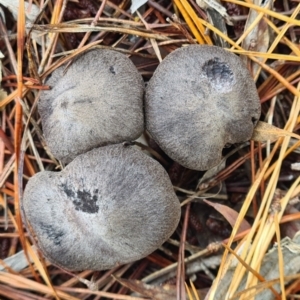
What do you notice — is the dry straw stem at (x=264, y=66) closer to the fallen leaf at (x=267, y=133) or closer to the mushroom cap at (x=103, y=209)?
the fallen leaf at (x=267, y=133)

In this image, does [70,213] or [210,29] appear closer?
[70,213]

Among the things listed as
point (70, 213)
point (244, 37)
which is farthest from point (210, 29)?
point (70, 213)

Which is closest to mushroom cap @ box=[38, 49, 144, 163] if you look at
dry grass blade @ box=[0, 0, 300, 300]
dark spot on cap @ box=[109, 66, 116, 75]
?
dark spot on cap @ box=[109, 66, 116, 75]

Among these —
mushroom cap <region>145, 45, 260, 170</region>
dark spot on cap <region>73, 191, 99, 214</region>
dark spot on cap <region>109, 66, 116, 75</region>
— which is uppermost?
dark spot on cap <region>109, 66, 116, 75</region>

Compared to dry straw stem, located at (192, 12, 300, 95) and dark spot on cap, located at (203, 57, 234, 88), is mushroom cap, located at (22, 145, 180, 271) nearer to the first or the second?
dark spot on cap, located at (203, 57, 234, 88)

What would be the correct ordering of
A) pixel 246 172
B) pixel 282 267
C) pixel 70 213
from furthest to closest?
pixel 246 172, pixel 282 267, pixel 70 213

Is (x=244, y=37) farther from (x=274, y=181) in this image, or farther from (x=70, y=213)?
(x=70, y=213)

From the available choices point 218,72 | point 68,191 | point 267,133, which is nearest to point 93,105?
point 68,191

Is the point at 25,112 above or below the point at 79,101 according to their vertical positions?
below

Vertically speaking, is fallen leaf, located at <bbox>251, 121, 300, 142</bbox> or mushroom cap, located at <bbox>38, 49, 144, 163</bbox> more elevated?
mushroom cap, located at <bbox>38, 49, 144, 163</bbox>
